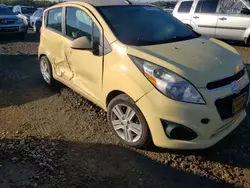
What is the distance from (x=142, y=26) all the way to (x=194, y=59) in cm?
100

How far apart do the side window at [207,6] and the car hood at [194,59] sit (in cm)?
724

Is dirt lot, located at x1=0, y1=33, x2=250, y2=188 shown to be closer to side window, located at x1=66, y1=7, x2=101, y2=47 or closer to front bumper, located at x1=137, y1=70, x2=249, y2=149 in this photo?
front bumper, located at x1=137, y1=70, x2=249, y2=149

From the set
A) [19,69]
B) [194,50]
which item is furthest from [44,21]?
[194,50]

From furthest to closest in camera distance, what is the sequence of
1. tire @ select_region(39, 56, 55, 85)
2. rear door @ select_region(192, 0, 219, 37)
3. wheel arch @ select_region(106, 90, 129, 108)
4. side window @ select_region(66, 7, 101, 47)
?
1. rear door @ select_region(192, 0, 219, 37)
2. tire @ select_region(39, 56, 55, 85)
3. side window @ select_region(66, 7, 101, 47)
4. wheel arch @ select_region(106, 90, 129, 108)

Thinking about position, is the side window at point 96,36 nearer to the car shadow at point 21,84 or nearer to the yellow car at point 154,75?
the yellow car at point 154,75

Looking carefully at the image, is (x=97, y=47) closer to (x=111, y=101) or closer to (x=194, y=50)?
(x=111, y=101)

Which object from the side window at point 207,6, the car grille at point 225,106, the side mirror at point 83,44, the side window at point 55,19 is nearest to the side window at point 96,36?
the side mirror at point 83,44

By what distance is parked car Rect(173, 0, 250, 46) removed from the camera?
9.53 meters

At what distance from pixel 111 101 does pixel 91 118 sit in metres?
0.85

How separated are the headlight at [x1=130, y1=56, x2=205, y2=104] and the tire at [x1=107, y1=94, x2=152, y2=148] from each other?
39 centimetres

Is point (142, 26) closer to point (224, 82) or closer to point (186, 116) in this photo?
point (224, 82)

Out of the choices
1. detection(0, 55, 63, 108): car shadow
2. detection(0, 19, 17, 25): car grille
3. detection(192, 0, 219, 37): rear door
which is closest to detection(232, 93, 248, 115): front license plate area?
detection(0, 55, 63, 108): car shadow

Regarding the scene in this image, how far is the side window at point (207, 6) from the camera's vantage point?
10461 mm

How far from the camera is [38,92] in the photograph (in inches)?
219
